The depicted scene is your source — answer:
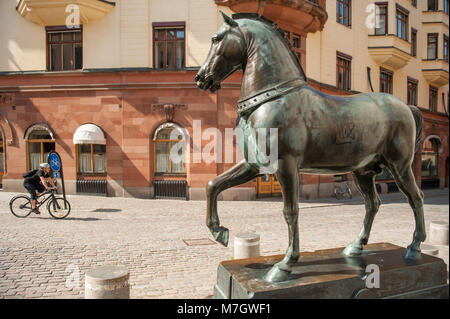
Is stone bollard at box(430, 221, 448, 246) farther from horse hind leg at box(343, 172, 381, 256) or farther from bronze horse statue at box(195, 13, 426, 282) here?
bronze horse statue at box(195, 13, 426, 282)

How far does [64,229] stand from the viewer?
9555 millimetres

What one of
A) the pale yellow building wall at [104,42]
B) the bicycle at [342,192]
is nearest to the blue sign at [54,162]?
Result: the pale yellow building wall at [104,42]

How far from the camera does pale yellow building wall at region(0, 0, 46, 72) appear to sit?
17.5 m

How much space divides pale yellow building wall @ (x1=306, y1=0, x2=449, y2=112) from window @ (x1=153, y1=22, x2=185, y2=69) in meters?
6.82

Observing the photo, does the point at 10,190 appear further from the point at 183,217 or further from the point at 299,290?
the point at 299,290

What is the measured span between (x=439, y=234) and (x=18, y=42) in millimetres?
20034

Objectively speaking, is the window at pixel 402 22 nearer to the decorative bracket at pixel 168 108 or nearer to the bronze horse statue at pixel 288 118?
the decorative bracket at pixel 168 108

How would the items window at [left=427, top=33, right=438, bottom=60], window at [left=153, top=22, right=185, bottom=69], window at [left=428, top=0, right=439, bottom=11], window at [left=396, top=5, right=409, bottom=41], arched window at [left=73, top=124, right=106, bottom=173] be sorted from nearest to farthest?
1. window at [left=153, top=22, right=185, bottom=69]
2. arched window at [left=73, top=124, right=106, bottom=173]
3. window at [left=396, top=5, right=409, bottom=41]
4. window at [left=427, top=33, right=438, bottom=60]
5. window at [left=428, top=0, right=439, bottom=11]

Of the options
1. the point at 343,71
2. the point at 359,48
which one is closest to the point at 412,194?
the point at 343,71

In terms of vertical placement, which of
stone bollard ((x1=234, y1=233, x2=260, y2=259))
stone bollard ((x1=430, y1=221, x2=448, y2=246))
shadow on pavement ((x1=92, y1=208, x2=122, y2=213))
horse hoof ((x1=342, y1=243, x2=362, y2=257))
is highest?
horse hoof ((x1=342, y1=243, x2=362, y2=257))

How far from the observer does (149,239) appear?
849 cm

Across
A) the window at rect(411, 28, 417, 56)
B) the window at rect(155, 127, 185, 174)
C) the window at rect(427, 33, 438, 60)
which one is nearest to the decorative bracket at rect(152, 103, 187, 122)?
the window at rect(155, 127, 185, 174)

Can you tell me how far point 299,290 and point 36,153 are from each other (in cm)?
1811
